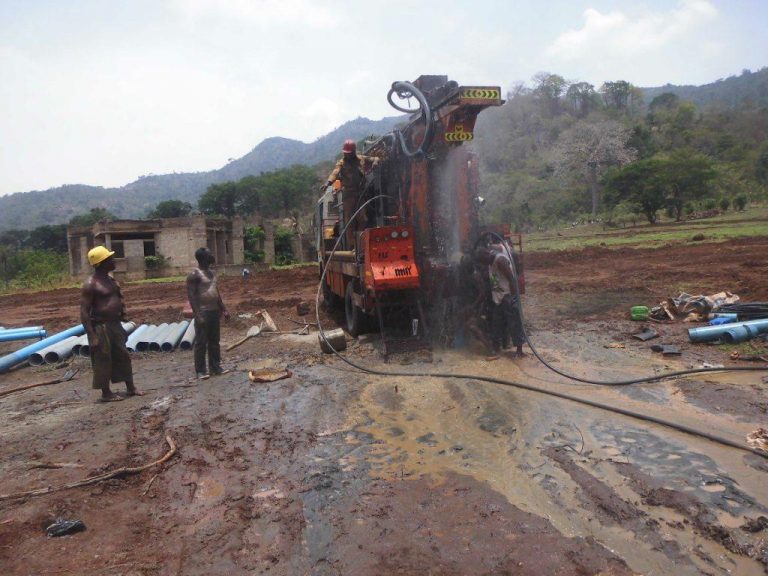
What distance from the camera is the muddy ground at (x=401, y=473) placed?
3.07 metres

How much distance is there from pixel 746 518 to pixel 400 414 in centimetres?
299

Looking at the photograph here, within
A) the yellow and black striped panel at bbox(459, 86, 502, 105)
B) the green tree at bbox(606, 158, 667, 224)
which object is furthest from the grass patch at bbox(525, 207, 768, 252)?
the yellow and black striped panel at bbox(459, 86, 502, 105)

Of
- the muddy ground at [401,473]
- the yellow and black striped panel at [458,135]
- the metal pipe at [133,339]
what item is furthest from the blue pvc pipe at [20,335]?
the yellow and black striped panel at [458,135]

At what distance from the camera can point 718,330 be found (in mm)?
7152

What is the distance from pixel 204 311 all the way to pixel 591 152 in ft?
174

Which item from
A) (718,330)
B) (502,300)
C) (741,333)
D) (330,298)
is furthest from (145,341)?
(741,333)

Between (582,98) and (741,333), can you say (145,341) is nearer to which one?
(741,333)

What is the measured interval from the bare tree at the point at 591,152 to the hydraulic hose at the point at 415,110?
46.3 m

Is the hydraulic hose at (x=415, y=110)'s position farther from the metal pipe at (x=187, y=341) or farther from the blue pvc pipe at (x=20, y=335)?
the blue pvc pipe at (x=20, y=335)

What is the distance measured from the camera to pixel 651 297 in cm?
1115

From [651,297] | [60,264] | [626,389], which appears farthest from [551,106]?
[626,389]

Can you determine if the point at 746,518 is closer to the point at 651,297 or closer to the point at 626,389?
the point at 626,389

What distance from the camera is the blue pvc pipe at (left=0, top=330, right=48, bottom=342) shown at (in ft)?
33.8

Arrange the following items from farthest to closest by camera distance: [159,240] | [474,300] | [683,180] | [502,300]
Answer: [159,240]
[683,180]
[474,300]
[502,300]
